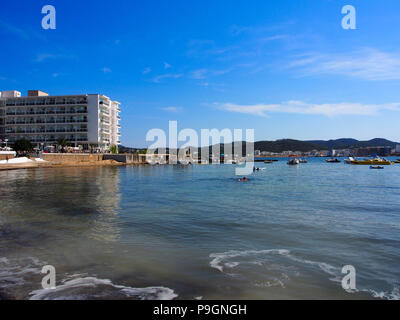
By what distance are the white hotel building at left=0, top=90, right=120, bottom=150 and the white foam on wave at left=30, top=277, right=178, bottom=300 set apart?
9949cm

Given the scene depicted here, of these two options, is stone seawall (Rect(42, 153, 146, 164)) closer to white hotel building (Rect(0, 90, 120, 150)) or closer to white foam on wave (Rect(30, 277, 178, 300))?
white hotel building (Rect(0, 90, 120, 150))

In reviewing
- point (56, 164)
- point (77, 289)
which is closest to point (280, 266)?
point (77, 289)

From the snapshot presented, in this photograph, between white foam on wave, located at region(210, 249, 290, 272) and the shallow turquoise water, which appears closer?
the shallow turquoise water

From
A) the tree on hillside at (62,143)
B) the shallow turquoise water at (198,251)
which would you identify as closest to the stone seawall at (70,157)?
the tree on hillside at (62,143)

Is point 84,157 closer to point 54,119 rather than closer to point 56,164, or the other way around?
point 56,164

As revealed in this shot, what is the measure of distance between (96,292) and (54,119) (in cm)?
10961

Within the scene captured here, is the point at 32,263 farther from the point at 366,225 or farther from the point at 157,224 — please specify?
the point at 366,225

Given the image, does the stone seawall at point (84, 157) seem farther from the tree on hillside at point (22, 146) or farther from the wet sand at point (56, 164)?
the tree on hillside at point (22, 146)

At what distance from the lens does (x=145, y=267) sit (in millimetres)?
9766

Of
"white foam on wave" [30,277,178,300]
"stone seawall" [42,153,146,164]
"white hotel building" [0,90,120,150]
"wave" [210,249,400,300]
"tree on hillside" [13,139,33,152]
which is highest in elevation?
"white hotel building" [0,90,120,150]

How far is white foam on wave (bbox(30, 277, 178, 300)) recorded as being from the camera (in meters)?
7.65

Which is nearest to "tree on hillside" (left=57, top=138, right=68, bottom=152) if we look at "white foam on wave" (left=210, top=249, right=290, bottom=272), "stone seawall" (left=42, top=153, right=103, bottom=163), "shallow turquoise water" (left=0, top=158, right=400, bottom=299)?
"stone seawall" (left=42, top=153, right=103, bottom=163)

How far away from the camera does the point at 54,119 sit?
104m
